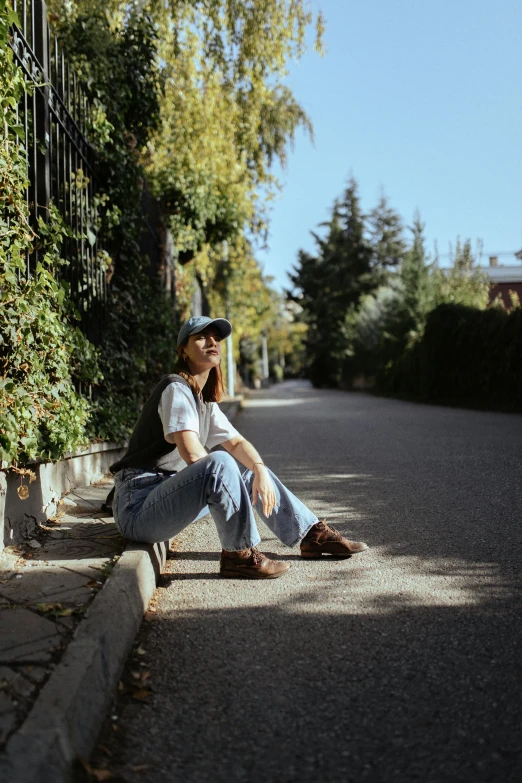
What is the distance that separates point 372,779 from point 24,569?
2240 millimetres

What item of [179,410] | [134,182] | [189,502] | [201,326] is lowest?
[189,502]

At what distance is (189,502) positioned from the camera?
12.6 ft

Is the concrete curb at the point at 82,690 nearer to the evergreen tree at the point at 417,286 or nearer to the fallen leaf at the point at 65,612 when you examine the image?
the fallen leaf at the point at 65,612

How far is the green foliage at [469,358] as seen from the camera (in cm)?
1652

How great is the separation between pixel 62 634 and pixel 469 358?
17468 millimetres

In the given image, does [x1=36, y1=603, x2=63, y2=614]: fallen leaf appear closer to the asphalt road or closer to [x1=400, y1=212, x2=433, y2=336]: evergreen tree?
the asphalt road

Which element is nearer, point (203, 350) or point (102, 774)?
point (102, 774)

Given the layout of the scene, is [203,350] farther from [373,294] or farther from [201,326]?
[373,294]

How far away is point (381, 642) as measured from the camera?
10.0 feet

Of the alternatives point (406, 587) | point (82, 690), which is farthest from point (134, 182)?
A: point (82, 690)

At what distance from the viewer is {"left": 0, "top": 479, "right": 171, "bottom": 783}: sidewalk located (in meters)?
2.03

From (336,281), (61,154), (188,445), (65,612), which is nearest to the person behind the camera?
(65,612)

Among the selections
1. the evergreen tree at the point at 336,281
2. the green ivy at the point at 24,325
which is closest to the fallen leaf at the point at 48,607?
the green ivy at the point at 24,325

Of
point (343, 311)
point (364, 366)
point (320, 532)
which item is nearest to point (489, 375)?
point (320, 532)
